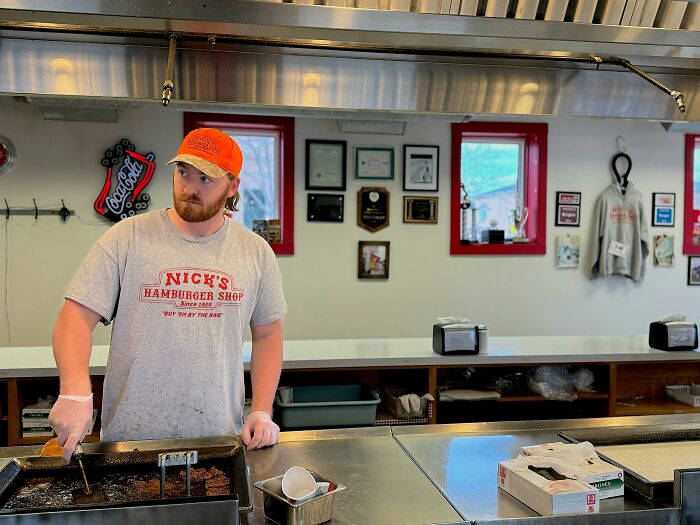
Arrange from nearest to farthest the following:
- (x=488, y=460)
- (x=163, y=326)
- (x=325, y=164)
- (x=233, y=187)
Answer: (x=488, y=460) < (x=163, y=326) < (x=233, y=187) < (x=325, y=164)

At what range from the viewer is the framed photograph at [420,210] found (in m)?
4.90

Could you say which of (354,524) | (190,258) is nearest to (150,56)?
(190,258)

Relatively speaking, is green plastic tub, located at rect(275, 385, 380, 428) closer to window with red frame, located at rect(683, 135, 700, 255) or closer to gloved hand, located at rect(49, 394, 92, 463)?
gloved hand, located at rect(49, 394, 92, 463)

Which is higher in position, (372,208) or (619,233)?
(372,208)

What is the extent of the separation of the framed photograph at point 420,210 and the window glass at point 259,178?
100 centimetres

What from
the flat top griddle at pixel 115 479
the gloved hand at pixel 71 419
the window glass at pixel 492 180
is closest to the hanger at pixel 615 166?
the window glass at pixel 492 180

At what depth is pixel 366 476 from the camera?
147 cm

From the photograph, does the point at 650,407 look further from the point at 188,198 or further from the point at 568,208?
the point at 188,198

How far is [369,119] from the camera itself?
4.20 m

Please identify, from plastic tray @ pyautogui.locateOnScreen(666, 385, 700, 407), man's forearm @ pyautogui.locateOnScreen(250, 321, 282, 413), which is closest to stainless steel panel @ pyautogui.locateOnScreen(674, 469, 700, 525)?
man's forearm @ pyautogui.locateOnScreen(250, 321, 282, 413)

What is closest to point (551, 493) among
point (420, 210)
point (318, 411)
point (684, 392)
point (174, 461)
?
point (174, 461)

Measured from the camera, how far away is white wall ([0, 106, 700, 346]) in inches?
175

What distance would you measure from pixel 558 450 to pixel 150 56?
1.68 meters

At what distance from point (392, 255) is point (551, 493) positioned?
3702mm
